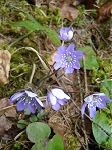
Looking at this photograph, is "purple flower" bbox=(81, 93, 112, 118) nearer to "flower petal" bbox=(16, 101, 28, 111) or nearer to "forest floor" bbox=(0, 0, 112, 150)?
"forest floor" bbox=(0, 0, 112, 150)

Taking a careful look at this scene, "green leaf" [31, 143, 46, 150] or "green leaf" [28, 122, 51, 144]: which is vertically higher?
"green leaf" [28, 122, 51, 144]

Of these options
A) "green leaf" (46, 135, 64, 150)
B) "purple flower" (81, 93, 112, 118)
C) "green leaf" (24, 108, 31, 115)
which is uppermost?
"purple flower" (81, 93, 112, 118)

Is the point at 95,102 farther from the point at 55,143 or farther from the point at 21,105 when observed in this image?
the point at 21,105

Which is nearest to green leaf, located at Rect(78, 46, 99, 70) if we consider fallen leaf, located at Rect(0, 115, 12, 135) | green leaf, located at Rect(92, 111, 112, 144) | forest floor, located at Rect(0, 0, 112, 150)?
forest floor, located at Rect(0, 0, 112, 150)

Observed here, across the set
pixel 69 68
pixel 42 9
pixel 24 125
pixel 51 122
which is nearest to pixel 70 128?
pixel 51 122

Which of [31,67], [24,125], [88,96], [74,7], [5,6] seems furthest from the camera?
[74,7]

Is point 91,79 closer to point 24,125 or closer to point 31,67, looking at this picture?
point 31,67
